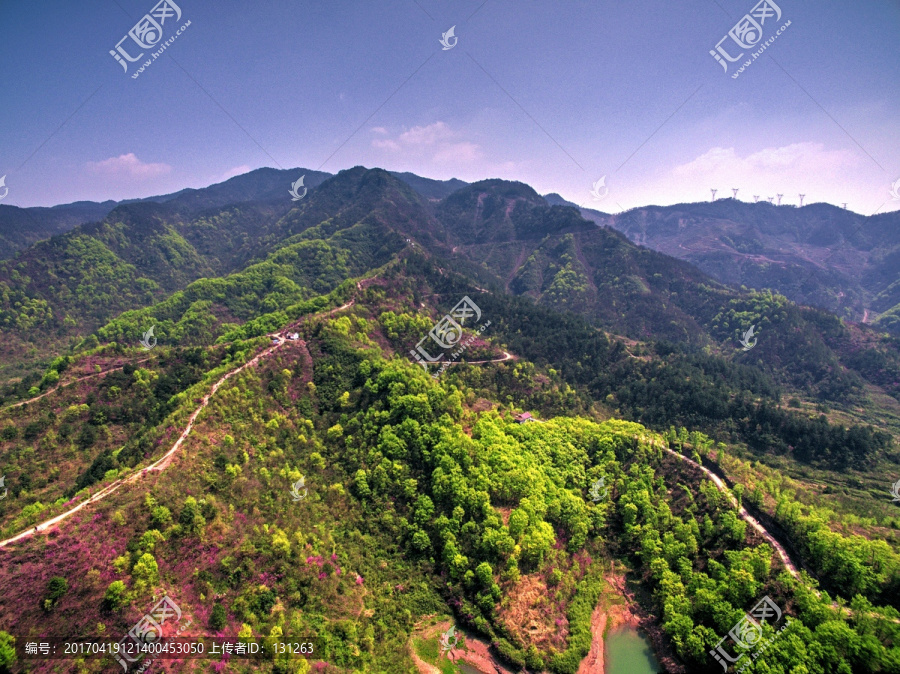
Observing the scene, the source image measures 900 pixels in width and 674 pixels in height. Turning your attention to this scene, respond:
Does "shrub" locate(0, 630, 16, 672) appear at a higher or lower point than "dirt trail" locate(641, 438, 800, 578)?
lower

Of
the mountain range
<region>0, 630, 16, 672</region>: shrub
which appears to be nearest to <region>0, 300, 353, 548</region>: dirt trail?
the mountain range

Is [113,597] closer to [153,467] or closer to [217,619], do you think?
[217,619]

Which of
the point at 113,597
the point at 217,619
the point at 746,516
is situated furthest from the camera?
the point at 746,516

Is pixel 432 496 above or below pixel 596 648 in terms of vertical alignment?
above

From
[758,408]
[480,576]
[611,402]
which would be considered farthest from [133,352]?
[758,408]

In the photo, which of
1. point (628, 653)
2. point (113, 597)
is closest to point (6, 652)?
point (113, 597)

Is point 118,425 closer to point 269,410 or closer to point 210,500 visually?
point 269,410

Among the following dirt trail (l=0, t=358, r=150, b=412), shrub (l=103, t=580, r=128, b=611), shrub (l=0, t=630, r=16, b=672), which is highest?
dirt trail (l=0, t=358, r=150, b=412)

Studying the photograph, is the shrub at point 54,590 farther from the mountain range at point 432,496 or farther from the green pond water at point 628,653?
the green pond water at point 628,653

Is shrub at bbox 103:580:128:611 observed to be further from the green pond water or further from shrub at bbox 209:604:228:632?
the green pond water
